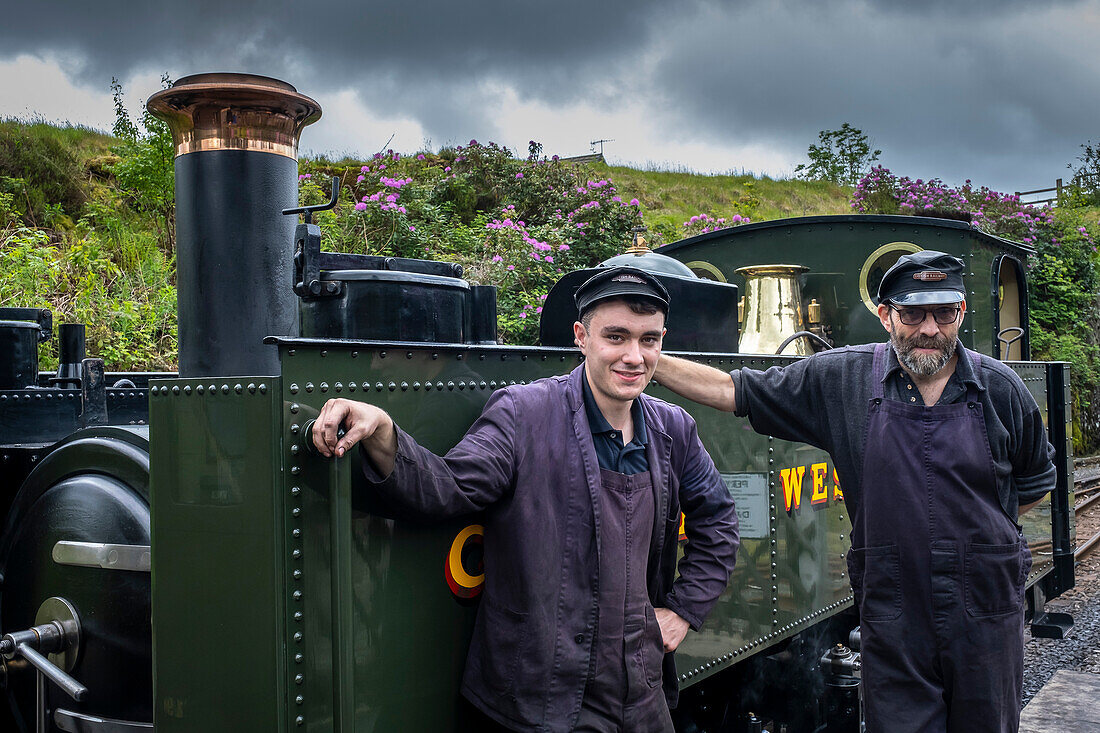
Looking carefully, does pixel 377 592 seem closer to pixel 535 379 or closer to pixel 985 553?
pixel 535 379

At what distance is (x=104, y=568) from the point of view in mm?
2520

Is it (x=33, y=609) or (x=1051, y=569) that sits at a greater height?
(x=33, y=609)

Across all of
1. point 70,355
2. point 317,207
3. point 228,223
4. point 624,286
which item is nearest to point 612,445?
point 624,286

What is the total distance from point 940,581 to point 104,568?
7.71ft

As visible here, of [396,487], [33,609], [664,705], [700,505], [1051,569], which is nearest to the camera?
[396,487]

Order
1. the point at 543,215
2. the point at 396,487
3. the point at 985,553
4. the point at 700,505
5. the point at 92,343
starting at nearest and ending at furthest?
the point at 396,487 < the point at 700,505 < the point at 985,553 < the point at 92,343 < the point at 543,215

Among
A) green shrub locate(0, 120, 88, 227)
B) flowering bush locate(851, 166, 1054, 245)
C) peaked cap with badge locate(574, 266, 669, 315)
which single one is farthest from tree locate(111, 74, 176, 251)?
flowering bush locate(851, 166, 1054, 245)

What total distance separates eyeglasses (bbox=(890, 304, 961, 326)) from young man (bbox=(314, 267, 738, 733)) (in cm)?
88

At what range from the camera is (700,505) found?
7.75 feet

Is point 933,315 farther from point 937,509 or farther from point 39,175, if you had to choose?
point 39,175

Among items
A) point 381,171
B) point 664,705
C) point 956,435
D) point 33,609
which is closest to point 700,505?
point 664,705

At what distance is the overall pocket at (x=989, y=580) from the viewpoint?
2514 millimetres

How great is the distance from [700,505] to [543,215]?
9386 mm

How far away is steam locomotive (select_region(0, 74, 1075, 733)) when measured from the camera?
73.2 inches
